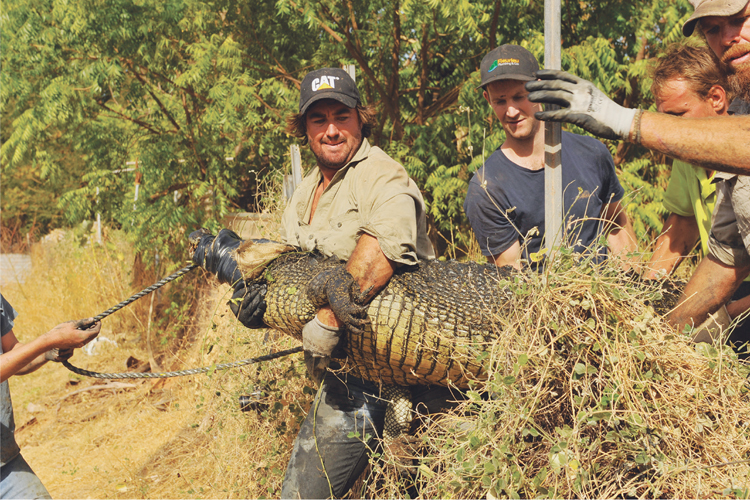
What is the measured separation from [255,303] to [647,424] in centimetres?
159

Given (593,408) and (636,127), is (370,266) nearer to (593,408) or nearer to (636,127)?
(593,408)

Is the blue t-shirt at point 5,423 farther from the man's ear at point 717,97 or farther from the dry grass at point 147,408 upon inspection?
the man's ear at point 717,97

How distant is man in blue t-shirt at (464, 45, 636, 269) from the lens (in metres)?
2.76

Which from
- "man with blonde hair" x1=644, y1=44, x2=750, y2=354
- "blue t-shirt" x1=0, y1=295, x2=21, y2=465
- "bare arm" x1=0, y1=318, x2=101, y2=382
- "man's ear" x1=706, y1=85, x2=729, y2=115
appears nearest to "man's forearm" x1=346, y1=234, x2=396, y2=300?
"man with blonde hair" x1=644, y1=44, x2=750, y2=354

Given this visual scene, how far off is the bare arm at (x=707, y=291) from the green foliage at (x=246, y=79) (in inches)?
103

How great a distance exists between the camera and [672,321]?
2.26 meters

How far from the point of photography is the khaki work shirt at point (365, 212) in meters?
2.35

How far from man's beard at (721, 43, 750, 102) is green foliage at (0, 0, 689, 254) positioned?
2.75 metres

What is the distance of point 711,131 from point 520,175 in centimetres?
Answer: 106

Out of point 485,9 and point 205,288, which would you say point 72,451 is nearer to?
point 205,288

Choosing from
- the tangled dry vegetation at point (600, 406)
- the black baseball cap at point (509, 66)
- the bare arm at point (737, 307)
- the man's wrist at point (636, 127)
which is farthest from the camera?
the black baseball cap at point (509, 66)

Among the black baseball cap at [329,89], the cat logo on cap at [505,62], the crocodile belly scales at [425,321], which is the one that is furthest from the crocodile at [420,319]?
the cat logo on cap at [505,62]

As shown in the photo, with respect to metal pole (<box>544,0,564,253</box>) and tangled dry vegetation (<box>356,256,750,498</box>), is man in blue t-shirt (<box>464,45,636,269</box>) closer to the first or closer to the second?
metal pole (<box>544,0,564,253</box>)

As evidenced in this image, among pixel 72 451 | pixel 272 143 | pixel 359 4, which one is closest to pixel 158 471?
pixel 72 451
